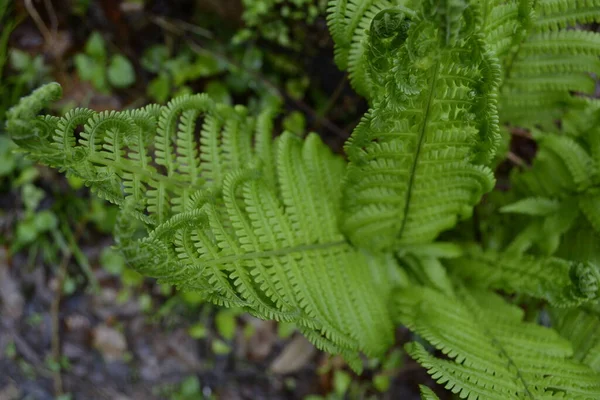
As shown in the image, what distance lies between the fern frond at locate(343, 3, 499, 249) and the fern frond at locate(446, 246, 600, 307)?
30 cm

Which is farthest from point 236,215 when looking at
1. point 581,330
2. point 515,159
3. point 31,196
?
point 31,196

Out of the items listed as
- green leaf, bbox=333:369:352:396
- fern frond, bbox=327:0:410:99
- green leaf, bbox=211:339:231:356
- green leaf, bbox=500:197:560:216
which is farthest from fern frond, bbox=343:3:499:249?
green leaf, bbox=211:339:231:356

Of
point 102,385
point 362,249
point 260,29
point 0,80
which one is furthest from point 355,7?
point 102,385

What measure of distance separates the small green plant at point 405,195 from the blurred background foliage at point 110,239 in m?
0.80

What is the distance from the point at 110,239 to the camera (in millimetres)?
2961

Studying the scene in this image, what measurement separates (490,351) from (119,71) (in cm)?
232

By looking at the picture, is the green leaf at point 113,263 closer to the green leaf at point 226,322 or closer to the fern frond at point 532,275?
the green leaf at point 226,322

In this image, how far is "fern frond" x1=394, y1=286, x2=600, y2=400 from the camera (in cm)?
140

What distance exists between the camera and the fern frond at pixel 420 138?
1193mm

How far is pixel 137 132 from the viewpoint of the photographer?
1433mm

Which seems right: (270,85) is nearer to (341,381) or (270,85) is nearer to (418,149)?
(418,149)

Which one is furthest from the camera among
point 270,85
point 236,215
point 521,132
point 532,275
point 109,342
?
point 109,342

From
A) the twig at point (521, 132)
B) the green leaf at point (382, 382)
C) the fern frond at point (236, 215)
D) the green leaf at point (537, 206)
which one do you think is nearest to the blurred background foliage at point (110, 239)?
the green leaf at point (382, 382)

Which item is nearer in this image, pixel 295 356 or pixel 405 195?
pixel 405 195
